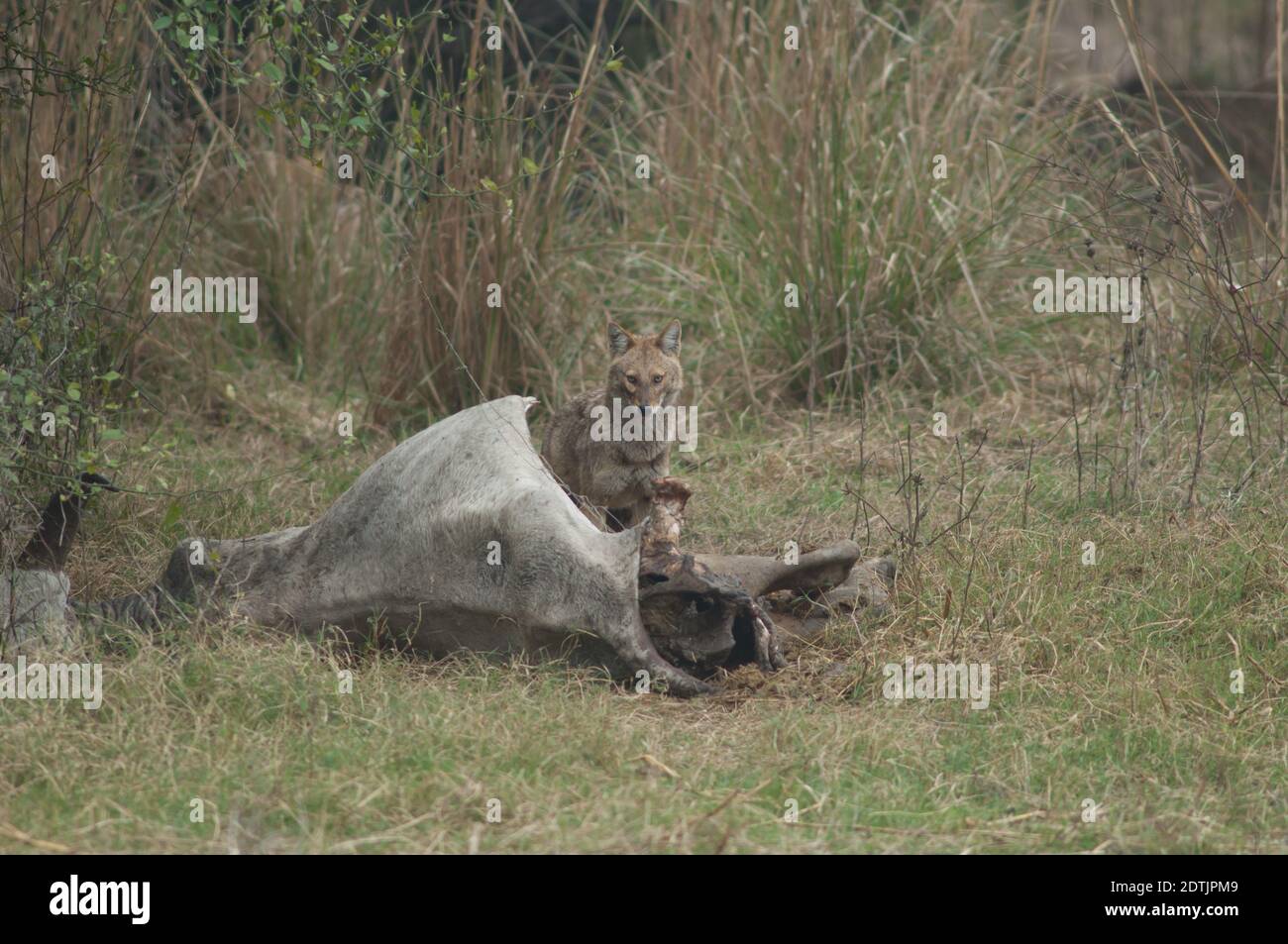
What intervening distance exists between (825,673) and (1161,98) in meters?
9.40

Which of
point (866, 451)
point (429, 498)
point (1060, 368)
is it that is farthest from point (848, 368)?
point (429, 498)

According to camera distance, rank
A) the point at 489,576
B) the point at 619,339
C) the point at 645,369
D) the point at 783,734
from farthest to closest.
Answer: the point at 619,339
the point at 645,369
the point at 489,576
the point at 783,734

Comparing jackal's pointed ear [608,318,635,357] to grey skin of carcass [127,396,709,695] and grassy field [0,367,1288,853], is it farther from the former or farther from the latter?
grassy field [0,367,1288,853]

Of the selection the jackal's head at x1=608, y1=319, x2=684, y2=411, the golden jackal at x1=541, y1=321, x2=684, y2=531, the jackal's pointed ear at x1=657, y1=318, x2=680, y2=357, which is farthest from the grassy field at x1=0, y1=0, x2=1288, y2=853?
the jackal's pointed ear at x1=657, y1=318, x2=680, y2=357

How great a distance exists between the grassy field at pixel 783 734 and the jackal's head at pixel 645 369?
125 centimetres

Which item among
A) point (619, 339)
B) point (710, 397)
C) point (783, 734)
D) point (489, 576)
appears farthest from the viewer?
point (710, 397)

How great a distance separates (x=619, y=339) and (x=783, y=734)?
2782mm

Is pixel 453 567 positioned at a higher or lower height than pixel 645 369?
lower

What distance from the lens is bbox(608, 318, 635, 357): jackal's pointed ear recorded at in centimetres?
675

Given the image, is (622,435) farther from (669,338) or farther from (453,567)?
(453,567)

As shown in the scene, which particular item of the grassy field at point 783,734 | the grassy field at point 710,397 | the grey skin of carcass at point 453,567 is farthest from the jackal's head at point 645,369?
the grassy field at point 783,734

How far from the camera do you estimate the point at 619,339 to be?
6.80 metres

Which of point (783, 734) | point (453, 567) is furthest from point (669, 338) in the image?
A: point (783, 734)

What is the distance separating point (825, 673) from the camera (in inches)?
199
